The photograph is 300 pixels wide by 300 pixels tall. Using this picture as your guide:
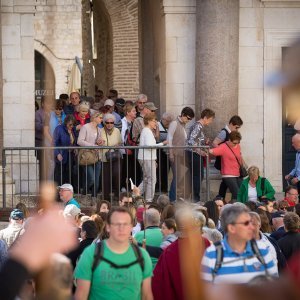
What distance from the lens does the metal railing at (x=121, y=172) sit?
688 inches

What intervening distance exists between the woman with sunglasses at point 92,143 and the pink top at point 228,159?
1812 mm

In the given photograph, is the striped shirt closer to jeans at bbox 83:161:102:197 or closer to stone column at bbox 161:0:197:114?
jeans at bbox 83:161:102:197

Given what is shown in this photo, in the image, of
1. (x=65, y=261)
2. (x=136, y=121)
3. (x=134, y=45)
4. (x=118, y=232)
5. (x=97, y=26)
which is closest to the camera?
(x=65, y=261)

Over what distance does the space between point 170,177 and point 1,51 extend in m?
3.53

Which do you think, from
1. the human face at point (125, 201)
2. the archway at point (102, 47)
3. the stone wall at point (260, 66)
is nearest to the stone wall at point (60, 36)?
the archway at point (102, 47)

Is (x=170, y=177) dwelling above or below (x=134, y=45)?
below

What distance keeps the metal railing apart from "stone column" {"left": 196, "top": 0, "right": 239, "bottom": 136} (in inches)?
66.0

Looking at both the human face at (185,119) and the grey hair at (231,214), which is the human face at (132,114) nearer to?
the human face at (185,119)

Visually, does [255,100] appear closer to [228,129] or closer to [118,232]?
[228,129]

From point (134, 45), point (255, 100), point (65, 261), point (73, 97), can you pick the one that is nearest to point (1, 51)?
point (73, 97)

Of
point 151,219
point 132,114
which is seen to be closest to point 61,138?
point 132,114

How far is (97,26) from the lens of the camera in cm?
3556

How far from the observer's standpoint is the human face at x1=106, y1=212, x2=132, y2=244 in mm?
8047

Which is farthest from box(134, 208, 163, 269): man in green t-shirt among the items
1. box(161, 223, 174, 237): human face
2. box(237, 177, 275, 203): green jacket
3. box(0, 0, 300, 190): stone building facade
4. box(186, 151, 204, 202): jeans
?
box(0, 0, 300, 190): stone building facade
